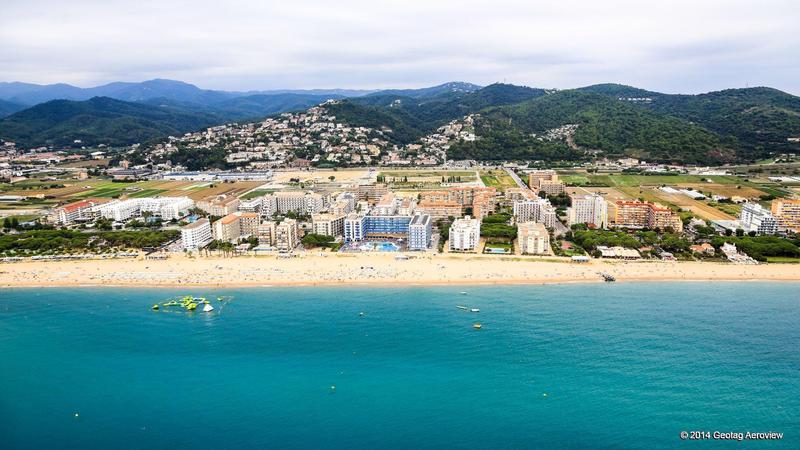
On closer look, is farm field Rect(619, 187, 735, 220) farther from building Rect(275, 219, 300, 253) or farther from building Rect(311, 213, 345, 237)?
building Rect(275, 219, 300, 253)

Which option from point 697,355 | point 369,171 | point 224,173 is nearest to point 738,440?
point 697,355

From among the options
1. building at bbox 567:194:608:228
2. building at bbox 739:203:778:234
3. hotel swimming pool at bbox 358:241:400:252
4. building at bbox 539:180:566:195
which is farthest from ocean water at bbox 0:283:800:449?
building at bbox 539:180:566:195

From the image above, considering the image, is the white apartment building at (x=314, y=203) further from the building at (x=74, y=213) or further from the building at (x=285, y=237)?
the building at (x=74, y=213)

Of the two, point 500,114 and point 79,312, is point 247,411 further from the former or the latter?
point 500,114

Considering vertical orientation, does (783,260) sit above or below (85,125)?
below

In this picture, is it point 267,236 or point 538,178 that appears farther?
point 538,178

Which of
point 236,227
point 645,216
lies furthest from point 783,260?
point 236,227

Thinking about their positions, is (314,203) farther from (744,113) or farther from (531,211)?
(744,113)
